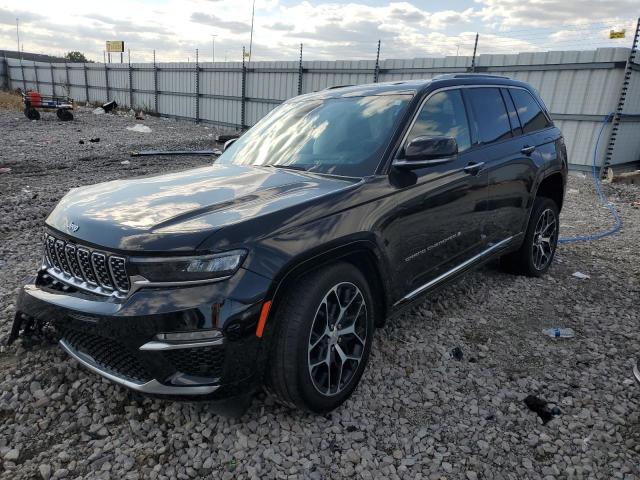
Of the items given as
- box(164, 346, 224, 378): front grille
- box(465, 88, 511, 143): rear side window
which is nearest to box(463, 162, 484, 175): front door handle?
box(465, 88, 511, 143): rear side window

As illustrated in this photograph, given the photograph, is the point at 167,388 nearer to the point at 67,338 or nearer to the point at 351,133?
the point at 67,338

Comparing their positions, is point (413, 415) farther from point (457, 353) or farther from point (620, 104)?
point (620, 104)

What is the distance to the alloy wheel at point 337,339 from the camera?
2537mm

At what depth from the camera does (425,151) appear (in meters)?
2.85

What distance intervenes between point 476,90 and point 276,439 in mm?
3116

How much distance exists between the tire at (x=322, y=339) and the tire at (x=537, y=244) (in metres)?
2.61

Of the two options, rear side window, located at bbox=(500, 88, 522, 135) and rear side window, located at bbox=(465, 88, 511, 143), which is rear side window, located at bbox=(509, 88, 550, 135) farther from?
rear side window, located at bbox=(465, 88, 511, 143)

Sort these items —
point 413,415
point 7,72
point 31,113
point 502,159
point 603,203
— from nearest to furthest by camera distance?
point 413,415
point 502,159
point 603,203
point 31,113
point 7,72

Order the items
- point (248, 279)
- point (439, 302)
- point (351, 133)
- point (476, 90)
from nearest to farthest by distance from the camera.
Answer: point (248, 279)
point (351, 133)
point (476, 90)
point (439, 302)

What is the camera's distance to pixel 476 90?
13.0 ft

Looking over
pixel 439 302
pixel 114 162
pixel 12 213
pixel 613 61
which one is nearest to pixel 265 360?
pixel 439 302

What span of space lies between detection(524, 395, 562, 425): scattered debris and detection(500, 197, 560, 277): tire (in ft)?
6.95

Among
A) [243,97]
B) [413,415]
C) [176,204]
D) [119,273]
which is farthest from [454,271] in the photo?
[243,97]

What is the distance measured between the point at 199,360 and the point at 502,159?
3038 mm
